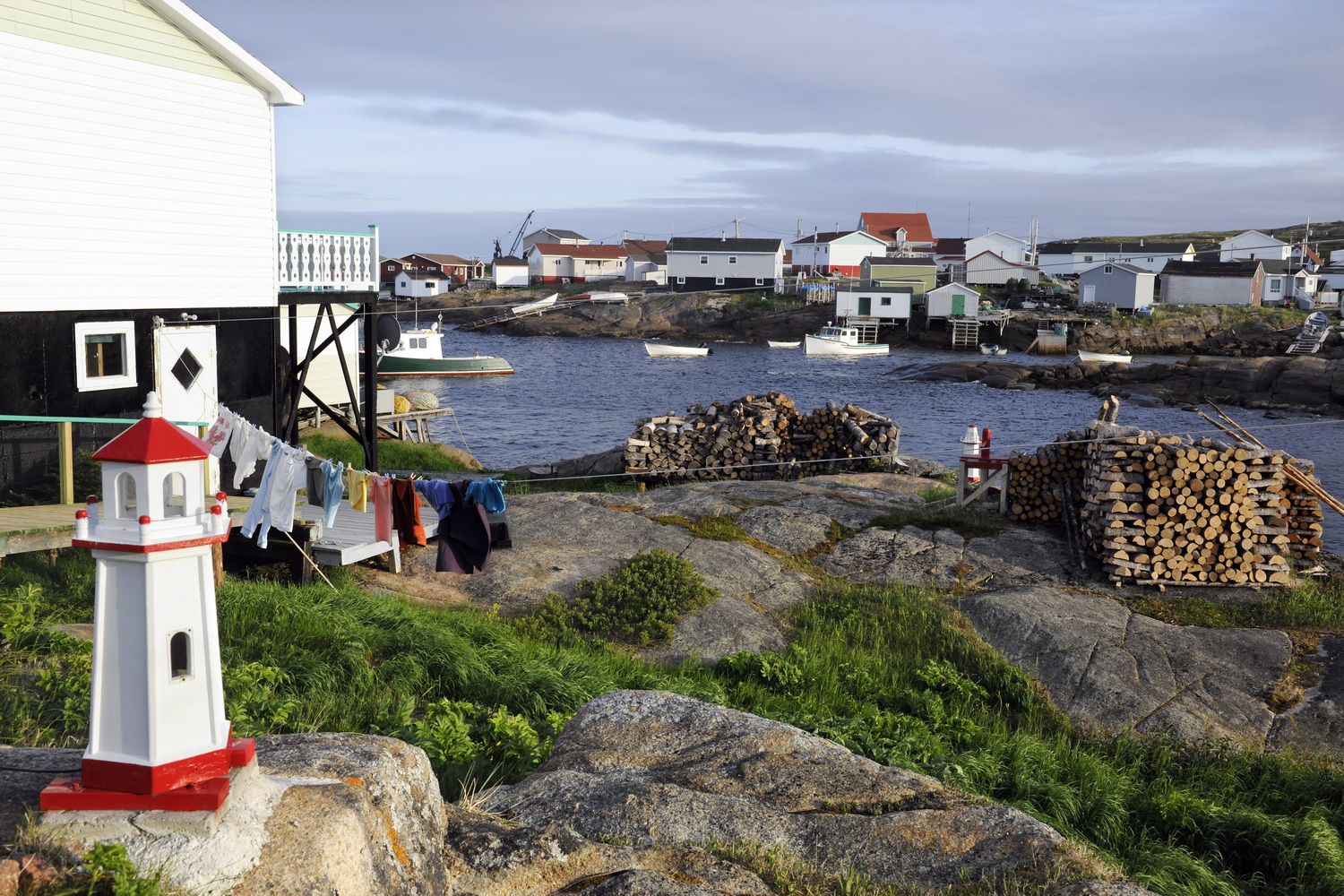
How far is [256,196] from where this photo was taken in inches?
633

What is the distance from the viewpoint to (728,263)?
101750 mm

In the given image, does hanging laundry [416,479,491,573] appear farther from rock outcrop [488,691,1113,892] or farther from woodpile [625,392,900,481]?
woodpile [625,392,900,481]

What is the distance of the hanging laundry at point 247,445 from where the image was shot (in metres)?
11.0

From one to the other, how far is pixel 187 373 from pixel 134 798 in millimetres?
13044

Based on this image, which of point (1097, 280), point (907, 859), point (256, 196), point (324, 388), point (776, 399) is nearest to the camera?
point (907, 859)

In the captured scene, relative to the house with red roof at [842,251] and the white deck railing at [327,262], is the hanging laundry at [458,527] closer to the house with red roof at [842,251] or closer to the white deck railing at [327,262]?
the white deck railing at [327,262]

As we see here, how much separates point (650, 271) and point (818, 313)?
35.1m

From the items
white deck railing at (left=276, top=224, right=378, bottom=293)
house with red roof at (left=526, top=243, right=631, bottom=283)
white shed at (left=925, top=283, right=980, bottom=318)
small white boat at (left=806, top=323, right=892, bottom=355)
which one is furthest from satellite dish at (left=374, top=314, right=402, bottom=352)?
house with red roof at (left=526, top=243, right=631, bottom=283)

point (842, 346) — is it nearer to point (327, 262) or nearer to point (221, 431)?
point (327, 262)

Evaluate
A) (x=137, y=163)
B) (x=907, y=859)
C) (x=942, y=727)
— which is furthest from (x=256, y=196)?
(x=907, y=859)

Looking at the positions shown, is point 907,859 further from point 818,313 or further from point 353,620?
point 818,313

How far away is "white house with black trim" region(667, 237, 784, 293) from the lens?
10094cm

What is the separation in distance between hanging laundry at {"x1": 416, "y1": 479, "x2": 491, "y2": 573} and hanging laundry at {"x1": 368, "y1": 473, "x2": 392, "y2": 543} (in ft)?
1.55

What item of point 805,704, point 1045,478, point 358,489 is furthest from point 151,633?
point 1045,478
